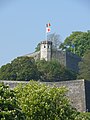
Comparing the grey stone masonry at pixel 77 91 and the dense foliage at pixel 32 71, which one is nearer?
the grey stone masonry at pixel 77 91

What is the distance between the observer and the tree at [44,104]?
26.6 m

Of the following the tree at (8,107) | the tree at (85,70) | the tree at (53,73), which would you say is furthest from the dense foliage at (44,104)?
the tree at (53,73)

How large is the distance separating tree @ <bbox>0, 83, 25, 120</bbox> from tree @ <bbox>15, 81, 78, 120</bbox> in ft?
18.4

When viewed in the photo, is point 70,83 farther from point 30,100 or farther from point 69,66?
point 69,66

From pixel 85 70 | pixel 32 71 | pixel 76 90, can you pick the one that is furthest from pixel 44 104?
pixel 85 70

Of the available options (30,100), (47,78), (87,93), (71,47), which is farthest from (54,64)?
(30,100)

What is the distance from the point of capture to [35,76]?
59656 millimetres

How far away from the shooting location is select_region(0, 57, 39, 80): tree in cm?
5947

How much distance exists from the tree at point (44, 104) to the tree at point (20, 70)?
99.5ft

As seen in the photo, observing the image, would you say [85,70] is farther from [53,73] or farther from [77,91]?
[77,91]

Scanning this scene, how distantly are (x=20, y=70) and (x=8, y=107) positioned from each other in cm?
4088

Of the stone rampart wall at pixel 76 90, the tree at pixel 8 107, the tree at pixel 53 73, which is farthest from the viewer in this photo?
the tree at pixel 53 73

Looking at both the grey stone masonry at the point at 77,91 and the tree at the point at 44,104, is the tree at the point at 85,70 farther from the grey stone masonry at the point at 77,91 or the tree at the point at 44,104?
the tree at the point at 44,104

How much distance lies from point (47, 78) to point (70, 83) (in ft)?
55.4
